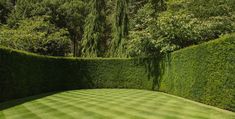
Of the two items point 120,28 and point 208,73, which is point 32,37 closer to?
point 120,28

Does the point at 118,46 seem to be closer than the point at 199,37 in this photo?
No

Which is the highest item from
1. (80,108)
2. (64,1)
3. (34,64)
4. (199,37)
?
(64,1)

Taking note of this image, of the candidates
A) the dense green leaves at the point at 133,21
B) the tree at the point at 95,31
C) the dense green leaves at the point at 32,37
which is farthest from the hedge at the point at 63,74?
the tree at the point at 95,31

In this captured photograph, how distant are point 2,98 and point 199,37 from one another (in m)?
13.5

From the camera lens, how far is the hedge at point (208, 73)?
11289 millimetres

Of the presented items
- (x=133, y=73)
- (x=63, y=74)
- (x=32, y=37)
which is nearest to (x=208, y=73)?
(x=133, y=73)

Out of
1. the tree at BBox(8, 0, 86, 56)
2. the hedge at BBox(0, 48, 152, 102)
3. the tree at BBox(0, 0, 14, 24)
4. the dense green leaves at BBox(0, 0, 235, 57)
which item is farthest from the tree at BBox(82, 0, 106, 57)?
the tree at BBox(0, 0, 14, 24)

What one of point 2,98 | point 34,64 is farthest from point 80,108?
point 34,64

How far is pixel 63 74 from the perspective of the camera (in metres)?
25.8

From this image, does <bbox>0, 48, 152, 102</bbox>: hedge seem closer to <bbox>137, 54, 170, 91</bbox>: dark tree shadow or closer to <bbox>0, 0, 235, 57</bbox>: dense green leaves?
<bbox>137, 54, 170, 91</bbox>: dark tree shadow

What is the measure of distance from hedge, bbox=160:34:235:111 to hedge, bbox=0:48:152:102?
6.92 meters

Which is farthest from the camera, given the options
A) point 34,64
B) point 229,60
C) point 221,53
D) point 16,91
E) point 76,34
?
point 76,34

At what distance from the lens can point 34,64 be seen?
19.6 metres

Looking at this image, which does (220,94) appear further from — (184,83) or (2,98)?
(2,98)
